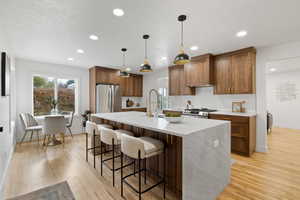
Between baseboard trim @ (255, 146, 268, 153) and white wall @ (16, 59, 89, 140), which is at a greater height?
white wall @ (16, 59, 89, 140)

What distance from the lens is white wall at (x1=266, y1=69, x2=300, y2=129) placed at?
552 centimetres

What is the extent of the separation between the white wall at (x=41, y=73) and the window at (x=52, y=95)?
19 centimetres

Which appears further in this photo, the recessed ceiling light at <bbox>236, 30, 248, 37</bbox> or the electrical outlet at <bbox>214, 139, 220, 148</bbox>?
the recessed ceiling light at <bbox>236, 30, 248, 37</bbox>

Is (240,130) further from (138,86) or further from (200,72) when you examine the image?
(138,86)

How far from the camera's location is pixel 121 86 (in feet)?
18.7

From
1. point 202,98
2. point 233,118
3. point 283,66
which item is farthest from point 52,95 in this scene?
point 283,66

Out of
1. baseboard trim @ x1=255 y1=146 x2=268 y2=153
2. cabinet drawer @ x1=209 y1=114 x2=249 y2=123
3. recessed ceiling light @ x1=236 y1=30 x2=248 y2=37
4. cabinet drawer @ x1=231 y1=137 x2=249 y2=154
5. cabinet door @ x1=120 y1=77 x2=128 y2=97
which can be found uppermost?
recessed ceiling light @ x1=236 y1=30 x2=248 y2=37

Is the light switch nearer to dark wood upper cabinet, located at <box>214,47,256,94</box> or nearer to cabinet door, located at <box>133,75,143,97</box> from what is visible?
dark wood upper cabinet, located at <box>214,47,256,94</box>

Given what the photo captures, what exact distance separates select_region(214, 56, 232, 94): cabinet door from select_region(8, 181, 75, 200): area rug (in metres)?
3.89

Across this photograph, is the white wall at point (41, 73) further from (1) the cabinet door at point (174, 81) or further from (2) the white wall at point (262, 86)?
(2) the white wall at point (262, 86)

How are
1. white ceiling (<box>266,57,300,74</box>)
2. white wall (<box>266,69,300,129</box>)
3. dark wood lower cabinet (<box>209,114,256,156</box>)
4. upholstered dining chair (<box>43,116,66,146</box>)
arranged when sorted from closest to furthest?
dark wood lower cabinet (<box>209,114,256,156</box>) < upholstered dining chair (<box>43,116,66,146</box>) < white ceiling (<box>266,57,300,74</box>) < white wall (<box>266,69,300,129</box>)

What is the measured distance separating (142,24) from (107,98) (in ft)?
11.1

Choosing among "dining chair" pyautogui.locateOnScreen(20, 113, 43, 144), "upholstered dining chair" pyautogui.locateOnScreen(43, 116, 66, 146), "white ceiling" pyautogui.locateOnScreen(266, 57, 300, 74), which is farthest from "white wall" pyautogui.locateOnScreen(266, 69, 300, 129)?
"dining chair" pyautogui.locateOnScreen(20, 113, 43, 144)

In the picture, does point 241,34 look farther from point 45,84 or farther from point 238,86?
point 45,84
